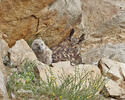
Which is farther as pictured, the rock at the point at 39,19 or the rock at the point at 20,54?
the rock at the point at 39,19

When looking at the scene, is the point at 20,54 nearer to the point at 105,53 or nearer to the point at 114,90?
the point at 114,90

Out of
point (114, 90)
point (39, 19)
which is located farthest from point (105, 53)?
point (39, 19)

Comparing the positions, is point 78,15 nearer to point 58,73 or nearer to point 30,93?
point 58,73

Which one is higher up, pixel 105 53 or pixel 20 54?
pixel 20 54

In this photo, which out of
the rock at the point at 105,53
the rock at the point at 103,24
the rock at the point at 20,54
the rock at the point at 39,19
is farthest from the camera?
the rock at the point at 103,24

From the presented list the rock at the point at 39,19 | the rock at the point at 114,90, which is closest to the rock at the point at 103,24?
the rock at the point at 39,19

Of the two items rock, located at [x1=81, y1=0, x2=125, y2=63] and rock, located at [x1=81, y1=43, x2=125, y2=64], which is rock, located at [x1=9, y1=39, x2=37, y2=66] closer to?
rock, located at [x1=81, y1=43, x2=125, y2=64]

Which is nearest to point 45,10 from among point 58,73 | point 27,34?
point 27,34

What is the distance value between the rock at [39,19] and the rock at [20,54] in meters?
0.70

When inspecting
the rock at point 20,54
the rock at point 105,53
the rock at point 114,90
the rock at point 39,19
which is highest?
the rock at point 39,19

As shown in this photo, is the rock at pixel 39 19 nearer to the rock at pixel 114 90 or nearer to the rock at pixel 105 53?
the rock at pixel 105 53

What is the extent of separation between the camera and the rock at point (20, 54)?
4477 mm

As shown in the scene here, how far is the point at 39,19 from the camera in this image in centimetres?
575

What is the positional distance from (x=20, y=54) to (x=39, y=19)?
1426mm
